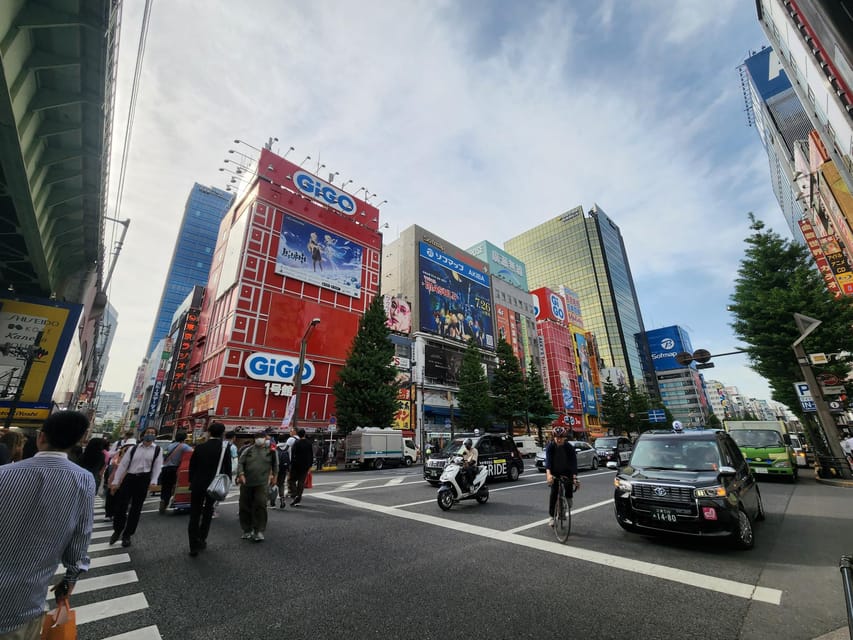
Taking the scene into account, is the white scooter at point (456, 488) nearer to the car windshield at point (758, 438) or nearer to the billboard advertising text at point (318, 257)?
the car windshield at point (758, 438)

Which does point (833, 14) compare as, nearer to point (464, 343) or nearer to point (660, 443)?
point (660, 443)

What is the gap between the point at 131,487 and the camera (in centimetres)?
601

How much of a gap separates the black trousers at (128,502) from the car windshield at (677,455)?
8767 millimetres

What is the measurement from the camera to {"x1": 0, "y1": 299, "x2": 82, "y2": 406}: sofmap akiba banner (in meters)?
15.0

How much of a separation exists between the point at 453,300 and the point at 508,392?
19.1 m

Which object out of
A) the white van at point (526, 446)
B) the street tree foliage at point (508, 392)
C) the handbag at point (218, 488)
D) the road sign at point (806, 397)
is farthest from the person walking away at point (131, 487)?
the street tree foliage at point (508, 392)

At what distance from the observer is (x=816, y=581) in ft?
12.8

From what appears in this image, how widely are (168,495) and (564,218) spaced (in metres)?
111

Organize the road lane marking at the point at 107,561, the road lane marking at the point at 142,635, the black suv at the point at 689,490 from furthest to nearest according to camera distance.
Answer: the black suv at the point at 689,490 < the road lane marking at the point at 107,561 < the road lane marking at the point at 142,635

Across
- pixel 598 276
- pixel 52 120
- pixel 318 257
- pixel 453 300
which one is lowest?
pixel 52 120

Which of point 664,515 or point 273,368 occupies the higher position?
point 273,368

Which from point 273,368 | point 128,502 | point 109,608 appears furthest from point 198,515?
point 273,368

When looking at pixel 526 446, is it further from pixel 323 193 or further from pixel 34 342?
pixel 323 193

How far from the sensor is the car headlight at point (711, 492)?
16.3ft
